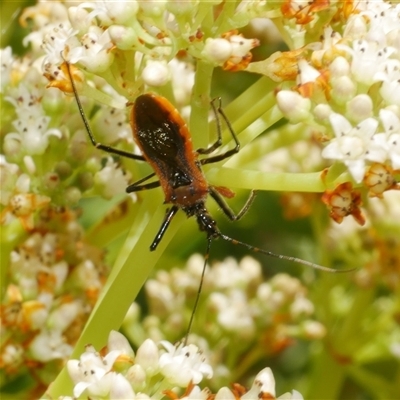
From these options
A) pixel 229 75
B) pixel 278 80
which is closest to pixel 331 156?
pixel 278 80

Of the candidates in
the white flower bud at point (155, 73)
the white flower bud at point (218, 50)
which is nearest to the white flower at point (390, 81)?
the white flower bud at point (218, 50)

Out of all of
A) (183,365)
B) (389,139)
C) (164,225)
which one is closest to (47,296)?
(164,225)

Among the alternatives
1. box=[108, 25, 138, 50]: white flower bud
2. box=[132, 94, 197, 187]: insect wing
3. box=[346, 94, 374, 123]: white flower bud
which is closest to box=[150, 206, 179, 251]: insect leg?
box=[132, 94, 197, 187]: insect wing

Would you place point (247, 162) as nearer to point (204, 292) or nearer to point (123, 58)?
point (204, 292)

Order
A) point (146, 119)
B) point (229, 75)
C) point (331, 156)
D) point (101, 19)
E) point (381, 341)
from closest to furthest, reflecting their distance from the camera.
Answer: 1. point (331, 156)
2. point (101, 19)
3. point (146, 119)
4. point (381, 341)
5. point (229, 75)

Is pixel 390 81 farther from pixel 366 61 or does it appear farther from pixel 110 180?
pixel 110 180

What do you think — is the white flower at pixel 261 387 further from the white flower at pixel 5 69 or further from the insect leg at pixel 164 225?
Result: the white flower at pixel 5 69
